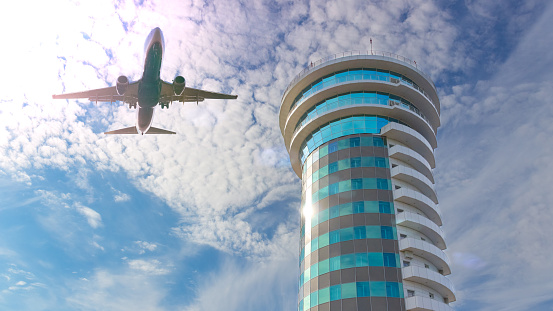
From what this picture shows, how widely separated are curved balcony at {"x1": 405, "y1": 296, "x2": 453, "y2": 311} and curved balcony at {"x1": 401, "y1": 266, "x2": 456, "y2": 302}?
8.70ft

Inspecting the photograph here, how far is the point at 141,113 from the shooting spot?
63.7m

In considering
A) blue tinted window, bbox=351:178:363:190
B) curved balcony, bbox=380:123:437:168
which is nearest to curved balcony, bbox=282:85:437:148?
curved balcony, bbox=380:123:437:168

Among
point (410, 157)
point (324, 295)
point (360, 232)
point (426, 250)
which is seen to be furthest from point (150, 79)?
point (426, 250)

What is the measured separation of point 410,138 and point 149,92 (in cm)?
4190

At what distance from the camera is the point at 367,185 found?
72.1 meters

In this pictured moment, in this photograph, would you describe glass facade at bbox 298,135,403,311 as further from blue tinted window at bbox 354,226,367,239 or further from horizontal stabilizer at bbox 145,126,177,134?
horizontal stabilizer at bbox 145,126,177,134

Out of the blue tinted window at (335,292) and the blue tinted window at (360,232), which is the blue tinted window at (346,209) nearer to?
the blue tinted window at (360,232)

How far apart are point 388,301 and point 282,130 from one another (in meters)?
42.6

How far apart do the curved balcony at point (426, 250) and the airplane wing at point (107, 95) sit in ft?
139

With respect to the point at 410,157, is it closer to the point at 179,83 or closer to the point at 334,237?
the point at 334,237

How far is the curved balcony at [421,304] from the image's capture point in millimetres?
61156

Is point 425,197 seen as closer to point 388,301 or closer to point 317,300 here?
point 388,301

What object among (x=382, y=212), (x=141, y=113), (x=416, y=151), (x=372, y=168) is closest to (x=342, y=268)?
(x=382, y=212)

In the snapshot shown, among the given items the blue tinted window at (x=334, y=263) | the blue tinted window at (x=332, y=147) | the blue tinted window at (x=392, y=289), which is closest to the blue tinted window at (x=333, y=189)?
the blue tinted window at (x=332, y=147)
